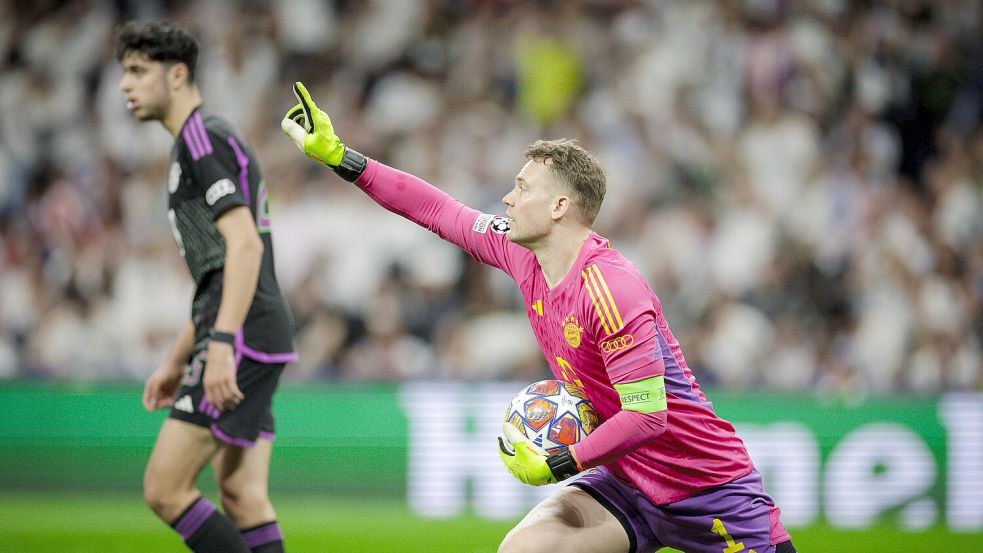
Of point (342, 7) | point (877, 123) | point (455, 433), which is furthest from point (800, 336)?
point (342, 7)

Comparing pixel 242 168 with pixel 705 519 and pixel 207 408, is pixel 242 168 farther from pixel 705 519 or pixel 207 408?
pixel 705 519

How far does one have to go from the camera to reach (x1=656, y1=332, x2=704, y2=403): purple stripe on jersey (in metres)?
4.06

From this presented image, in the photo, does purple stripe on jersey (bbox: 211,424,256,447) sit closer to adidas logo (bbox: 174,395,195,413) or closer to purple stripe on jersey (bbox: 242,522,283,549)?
adidas logo (bbox: 174,395,195,413)

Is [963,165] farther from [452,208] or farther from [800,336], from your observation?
[452,208]

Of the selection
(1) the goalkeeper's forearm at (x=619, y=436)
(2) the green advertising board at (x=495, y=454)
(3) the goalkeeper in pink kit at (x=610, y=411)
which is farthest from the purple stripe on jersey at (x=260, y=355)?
(2) the green advertising board at (x=495, y=454)

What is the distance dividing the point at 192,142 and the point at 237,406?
1117mm

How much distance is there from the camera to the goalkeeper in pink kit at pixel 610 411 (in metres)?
3.87

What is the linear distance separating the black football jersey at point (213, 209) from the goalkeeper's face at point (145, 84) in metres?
0.16

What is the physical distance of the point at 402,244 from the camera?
1013 cm

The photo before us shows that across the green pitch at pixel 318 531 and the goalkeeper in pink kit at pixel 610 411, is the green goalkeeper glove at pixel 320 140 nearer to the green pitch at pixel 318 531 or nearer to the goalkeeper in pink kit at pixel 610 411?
the goalkeeper in pink kit at pixel 610 411

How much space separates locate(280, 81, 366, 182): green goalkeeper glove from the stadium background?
3941mm

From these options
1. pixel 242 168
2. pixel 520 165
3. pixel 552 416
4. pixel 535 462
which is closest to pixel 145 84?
pixel 242 168

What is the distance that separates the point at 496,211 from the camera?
10141mm

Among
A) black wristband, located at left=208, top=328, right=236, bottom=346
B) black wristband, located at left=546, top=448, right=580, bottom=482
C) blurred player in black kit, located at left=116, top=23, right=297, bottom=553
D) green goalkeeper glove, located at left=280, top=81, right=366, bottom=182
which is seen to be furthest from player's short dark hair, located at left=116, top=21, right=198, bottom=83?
black wristband, located at left=546, top=448, right=580, bottom=482
